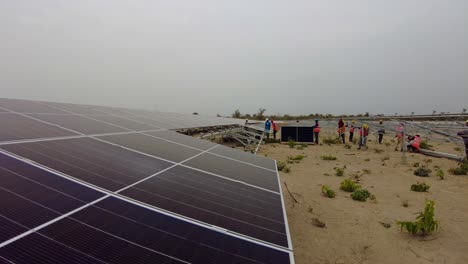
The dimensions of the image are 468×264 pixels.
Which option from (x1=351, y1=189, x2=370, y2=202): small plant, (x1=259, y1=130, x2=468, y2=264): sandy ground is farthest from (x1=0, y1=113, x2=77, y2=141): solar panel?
(x1=351, y1=189, x2=370, y2=202): small plant

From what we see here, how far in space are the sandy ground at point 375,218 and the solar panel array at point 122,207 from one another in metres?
2.36

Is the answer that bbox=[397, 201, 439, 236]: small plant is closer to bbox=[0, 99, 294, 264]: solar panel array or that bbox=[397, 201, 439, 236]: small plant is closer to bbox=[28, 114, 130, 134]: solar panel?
bbox=[0, 99, 294, 264]: solar panel array

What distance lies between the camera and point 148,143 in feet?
26.3

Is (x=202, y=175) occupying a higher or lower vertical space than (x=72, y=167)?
lower

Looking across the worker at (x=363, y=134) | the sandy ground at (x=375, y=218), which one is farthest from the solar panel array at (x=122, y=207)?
the worker at (x=363, y=134)

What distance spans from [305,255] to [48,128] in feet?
22.6

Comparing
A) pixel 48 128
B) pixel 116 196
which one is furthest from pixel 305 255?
pixel 48 128

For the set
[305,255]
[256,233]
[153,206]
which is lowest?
[305,255]

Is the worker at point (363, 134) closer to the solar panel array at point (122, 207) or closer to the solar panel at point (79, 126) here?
the solar panel array at point (122, 207)

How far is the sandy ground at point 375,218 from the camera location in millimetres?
6887

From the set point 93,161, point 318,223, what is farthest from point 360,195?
point 93,161

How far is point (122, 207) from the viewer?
12.3 feet

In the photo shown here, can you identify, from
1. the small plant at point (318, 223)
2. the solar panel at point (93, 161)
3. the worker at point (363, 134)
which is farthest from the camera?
the worker at point (363, 134)

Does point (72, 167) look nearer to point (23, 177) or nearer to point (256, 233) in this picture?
point (23, 177)
